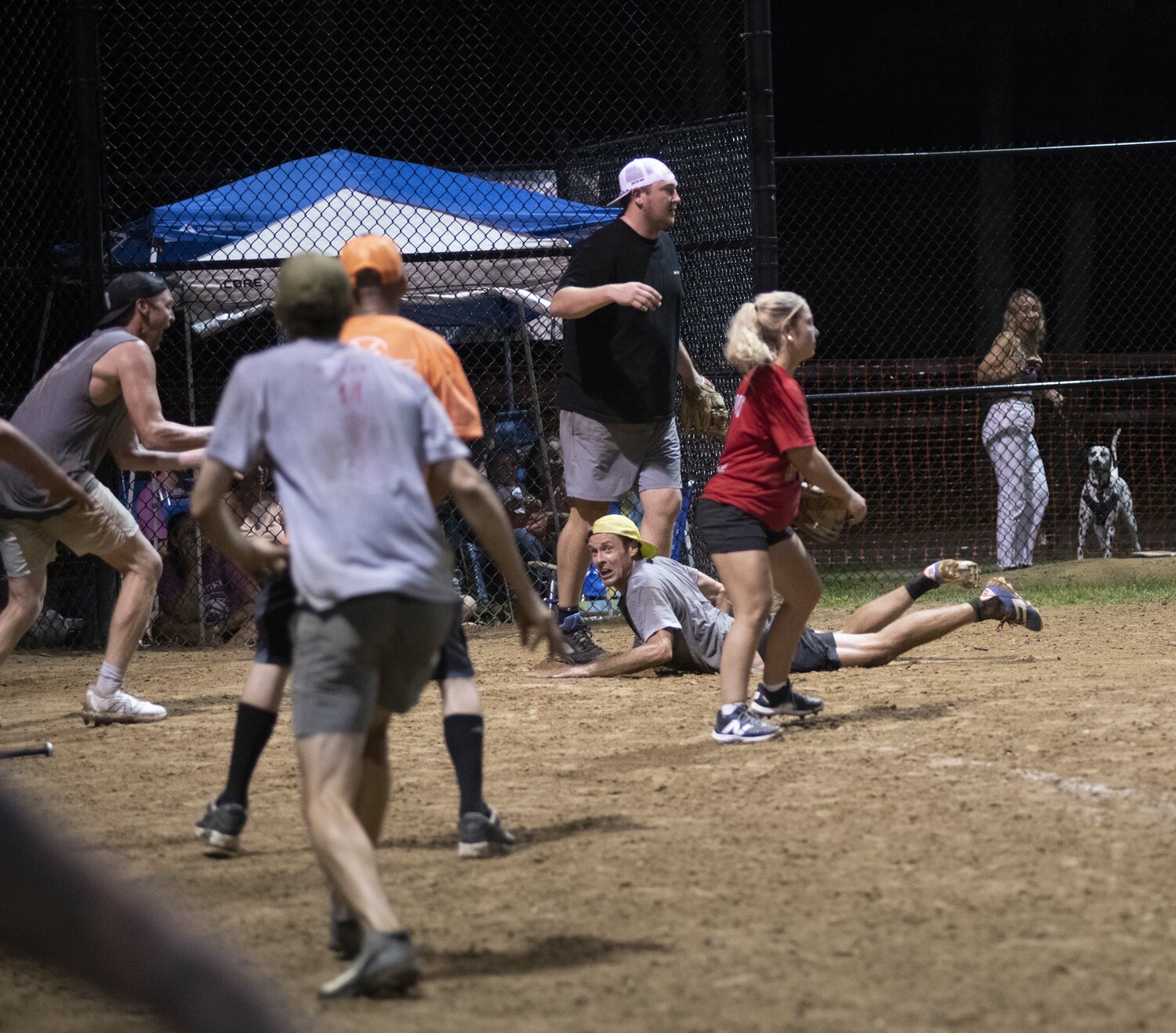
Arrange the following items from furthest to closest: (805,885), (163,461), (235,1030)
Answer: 1. (163,461)
2. (805,885)
3. (235,1030)

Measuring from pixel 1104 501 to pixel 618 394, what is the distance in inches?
234

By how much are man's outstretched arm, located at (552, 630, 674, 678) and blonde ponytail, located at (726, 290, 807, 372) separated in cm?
185

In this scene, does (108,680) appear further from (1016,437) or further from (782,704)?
(1016,437)

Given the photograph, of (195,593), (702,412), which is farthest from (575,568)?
(195,593)

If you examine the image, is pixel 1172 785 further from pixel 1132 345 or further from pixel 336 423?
pixel 1132 345

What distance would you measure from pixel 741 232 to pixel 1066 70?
11.7 metres

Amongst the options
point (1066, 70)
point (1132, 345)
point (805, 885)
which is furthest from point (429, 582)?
point (1066, 70)

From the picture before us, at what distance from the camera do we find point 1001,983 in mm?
3264

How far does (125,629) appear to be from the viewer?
22.4 ft

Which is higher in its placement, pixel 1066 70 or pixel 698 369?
pixel 1066 70

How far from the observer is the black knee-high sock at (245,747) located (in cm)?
459

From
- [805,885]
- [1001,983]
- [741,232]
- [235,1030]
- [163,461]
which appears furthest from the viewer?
[741,232]

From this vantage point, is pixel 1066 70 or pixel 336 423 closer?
pixel 336 423

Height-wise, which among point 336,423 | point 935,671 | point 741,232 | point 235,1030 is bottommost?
point 935,671
